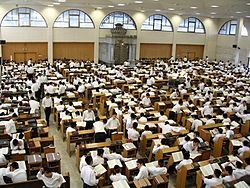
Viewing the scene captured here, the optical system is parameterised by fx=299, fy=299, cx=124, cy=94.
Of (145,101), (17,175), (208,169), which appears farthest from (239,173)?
(145,101)

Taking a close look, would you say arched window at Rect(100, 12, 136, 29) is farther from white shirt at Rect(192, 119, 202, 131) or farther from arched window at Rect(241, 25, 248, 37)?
white shirt at Rect(192, 119, 202, 131)

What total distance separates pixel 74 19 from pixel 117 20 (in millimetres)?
4890

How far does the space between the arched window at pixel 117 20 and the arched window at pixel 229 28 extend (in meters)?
12.2

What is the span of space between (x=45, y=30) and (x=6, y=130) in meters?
20.6

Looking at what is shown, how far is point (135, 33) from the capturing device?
3369cm

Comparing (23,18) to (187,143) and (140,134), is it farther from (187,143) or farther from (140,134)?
(187,143)

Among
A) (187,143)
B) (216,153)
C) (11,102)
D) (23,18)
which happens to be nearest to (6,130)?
(11,102)

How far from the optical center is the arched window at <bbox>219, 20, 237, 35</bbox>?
3661 centimetres

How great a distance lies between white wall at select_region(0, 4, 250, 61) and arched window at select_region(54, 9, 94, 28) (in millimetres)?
425

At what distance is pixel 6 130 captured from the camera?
11.2 m

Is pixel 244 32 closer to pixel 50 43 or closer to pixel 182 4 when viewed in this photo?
pixel 182 4

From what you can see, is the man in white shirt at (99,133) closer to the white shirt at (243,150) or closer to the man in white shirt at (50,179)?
the man in white shirt at (50,179)

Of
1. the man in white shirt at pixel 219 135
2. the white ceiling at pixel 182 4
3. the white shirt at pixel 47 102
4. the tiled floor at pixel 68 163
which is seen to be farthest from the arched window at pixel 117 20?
the man in white shirt at pixel 219 135

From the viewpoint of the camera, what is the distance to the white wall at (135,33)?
2912 centimetres
